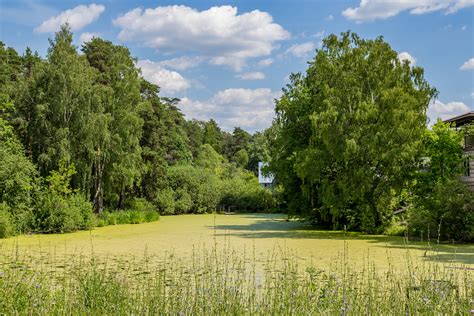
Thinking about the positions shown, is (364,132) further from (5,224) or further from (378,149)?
(5,224)

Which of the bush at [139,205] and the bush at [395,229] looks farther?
the bush at [139,205]

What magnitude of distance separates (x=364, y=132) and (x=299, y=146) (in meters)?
5.35

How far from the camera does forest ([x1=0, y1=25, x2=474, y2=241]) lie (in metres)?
19.1

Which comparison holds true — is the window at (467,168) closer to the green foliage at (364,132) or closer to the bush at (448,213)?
the bush at (448,213)

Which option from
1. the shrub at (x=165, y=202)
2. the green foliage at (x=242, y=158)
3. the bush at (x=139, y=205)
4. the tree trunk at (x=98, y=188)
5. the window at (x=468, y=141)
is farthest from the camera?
the green foliage at (x=242, y=158)

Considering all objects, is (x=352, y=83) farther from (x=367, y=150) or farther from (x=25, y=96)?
(x=25, y=96)

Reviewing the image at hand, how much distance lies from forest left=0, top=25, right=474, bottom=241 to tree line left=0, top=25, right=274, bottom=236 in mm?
66

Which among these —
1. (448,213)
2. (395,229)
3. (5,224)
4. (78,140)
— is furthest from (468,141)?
(5,224)

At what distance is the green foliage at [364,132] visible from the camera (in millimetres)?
19094

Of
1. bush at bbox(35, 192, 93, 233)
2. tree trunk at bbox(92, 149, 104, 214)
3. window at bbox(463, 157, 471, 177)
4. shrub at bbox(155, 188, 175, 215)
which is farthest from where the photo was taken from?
shrub at bbox(155, 188, 175, 215)

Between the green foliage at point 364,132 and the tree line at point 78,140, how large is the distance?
434 inches

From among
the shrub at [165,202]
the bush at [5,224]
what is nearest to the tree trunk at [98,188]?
the shrub at [165,202]

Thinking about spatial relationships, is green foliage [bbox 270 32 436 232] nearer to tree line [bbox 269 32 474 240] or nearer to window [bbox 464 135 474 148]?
tree line [bbox 269 32 474 240]

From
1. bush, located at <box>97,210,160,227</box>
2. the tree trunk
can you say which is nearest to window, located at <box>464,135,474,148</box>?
bush, located at <box>97,210,160,227</box>
